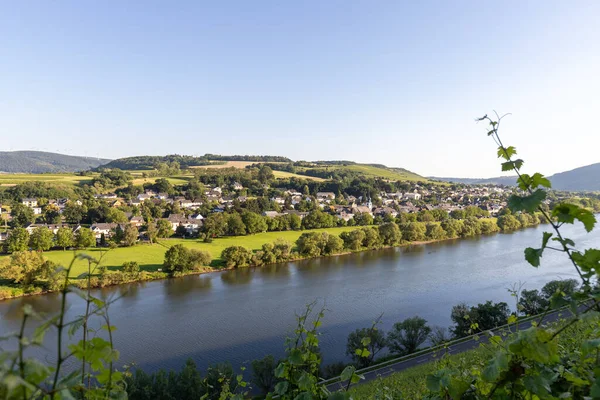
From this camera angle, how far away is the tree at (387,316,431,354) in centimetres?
1174

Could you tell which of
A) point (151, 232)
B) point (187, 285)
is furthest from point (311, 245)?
point (151, 232)

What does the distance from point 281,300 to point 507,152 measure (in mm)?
16186

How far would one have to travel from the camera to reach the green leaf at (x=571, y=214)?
0.92 m

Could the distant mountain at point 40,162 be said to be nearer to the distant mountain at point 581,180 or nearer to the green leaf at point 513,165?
the green leaf at point 513,165

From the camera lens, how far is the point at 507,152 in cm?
115

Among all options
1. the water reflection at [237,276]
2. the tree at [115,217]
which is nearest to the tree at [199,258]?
the water reflection at [237,276]

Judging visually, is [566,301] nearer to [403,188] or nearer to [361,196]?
[361,196]

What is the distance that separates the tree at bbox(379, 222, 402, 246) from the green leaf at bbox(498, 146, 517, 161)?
1154 inches

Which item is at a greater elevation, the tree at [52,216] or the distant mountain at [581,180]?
the distant mountain at [581,180]

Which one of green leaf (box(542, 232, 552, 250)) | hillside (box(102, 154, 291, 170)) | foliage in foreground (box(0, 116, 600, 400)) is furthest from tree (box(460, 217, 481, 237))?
hillside (box(102, 154, 291, 170))

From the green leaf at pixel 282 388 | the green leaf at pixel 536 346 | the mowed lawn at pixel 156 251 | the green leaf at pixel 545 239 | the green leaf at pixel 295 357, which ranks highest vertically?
the green leaf at pixel 545 239

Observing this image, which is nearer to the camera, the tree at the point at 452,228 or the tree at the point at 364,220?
the tree at the point at 452,228

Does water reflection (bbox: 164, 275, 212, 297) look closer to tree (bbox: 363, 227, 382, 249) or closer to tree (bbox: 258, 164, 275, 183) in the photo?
tree (bbox: 363, 227, 382, 249)

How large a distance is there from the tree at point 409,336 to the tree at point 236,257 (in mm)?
12857
